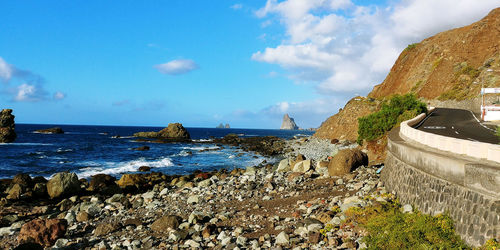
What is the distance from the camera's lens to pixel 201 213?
1438cm

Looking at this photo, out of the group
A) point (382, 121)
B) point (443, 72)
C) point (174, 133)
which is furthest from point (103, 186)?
point (174, 133)

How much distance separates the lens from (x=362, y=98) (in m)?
58.9

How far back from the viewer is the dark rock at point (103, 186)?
2220cm

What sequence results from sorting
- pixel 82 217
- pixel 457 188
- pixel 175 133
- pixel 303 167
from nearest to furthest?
pixel 457 188
pixel 82 217
pixel 303 167
pixel 175 133

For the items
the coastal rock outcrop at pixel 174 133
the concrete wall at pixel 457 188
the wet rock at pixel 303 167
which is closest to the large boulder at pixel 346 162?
the wet rock at pixel 303 167

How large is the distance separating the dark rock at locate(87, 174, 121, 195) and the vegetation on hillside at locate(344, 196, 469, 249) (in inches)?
700

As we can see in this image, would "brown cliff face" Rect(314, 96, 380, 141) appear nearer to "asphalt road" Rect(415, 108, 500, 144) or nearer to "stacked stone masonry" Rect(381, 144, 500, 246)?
"asphalt road" Rect(415, 108, 500, 144)

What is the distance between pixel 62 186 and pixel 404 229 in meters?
22.0

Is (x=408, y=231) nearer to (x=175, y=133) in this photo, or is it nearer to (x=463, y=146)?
(x=463, y=146)

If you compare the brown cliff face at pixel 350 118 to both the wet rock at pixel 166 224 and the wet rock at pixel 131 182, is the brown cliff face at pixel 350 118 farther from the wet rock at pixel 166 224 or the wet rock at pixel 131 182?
the wet rock at pixel 166 224

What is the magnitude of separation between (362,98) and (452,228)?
176ft

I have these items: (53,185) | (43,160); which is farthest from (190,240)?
(43,160)

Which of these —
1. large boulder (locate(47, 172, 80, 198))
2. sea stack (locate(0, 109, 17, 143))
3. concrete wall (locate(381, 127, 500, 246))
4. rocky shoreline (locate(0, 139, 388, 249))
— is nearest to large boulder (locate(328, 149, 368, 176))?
rocky shoreline (locate(0, 139, 388, 249))

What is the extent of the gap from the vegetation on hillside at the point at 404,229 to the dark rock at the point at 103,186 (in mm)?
17771
